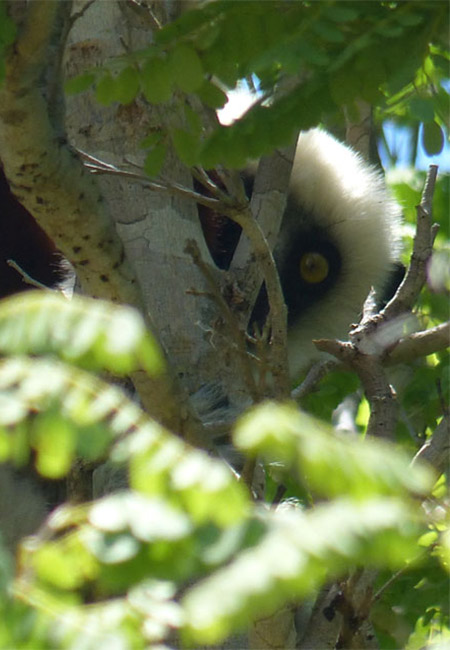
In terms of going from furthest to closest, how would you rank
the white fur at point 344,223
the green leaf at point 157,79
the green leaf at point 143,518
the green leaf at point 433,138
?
the white fur at point 344,223
the green leaf at point 433,138
the green leaf at point 157,79
the green leaf at point 143,518

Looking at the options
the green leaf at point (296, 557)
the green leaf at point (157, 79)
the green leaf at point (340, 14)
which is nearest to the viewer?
the green leaf at point (296, 557)

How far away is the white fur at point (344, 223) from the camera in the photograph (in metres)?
4.04

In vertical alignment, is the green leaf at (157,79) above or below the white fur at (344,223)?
above

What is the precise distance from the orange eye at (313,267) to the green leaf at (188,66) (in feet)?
6.43

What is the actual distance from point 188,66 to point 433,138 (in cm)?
71

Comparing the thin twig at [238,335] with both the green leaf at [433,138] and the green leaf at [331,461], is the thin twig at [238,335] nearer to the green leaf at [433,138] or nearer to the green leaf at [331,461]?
the green leaf at [433,138]

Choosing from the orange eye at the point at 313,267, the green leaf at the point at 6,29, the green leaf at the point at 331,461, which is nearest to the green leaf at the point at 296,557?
the green leaf at the point at 331,461

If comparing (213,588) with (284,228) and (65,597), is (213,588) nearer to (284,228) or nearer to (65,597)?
(65,597)

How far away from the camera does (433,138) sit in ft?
7.98

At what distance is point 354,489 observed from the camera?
3.45 feet

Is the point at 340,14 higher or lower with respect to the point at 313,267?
higher

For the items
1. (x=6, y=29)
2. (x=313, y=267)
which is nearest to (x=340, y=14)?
(x=6, y=29)

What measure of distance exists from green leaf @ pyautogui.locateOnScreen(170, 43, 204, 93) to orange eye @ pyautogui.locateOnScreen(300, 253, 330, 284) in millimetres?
1960

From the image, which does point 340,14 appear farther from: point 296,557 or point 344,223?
point 344,223
